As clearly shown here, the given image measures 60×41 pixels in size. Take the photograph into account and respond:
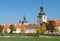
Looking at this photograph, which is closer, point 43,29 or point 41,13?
point 43,29

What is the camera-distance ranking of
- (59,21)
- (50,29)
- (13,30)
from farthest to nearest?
(59,21) → (13,30) → (50,29)

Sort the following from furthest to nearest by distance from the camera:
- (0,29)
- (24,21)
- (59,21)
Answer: (24,21), (59,21), (0,29)

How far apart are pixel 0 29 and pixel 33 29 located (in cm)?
3020

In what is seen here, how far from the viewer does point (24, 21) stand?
485 ft

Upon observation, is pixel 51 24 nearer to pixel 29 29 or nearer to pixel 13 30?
pixel 13 30

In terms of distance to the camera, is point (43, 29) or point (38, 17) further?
point (38, 17)

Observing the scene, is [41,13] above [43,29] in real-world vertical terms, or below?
above

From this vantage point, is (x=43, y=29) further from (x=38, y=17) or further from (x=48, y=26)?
(x=38, y=17)

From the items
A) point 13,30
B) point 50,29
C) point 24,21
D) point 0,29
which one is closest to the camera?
point 50,29

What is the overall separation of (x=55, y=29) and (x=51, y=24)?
375cm

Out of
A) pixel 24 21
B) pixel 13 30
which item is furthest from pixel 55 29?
pixel 24 21

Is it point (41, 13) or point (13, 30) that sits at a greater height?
point (41, 13)

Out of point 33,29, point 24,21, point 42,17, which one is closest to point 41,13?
point 42,17

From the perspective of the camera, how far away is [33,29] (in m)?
123
